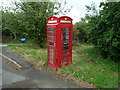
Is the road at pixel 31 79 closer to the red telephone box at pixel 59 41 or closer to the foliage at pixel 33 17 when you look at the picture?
the red telephone box at pixel 59 41

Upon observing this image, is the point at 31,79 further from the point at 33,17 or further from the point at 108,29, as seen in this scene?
the point at 33,17

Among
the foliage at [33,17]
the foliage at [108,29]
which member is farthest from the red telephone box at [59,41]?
→ the foliage at [33,17]

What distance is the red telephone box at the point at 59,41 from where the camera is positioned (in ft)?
16.8

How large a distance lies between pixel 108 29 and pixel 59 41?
9.00ft

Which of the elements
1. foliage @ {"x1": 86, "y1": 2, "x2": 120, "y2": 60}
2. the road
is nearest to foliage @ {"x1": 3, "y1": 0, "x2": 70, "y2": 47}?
foliage @ {"x1": 86, "y1": 2, "x2": 120, "y2": 60}

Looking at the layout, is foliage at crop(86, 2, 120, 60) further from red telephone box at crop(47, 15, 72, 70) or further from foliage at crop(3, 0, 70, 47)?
foliage at crop(3, 0, 70, 47)

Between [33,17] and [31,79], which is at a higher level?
[33,17]

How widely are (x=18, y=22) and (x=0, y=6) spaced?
2.69m

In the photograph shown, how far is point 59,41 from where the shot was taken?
5184 millimetres

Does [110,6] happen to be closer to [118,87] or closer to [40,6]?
[118,87]

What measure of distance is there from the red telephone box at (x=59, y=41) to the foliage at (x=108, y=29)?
6.36 ft

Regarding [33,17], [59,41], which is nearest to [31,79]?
[59,41]

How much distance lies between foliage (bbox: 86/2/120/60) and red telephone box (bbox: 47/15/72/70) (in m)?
1.94

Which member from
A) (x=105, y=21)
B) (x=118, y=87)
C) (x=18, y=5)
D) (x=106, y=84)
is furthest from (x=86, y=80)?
(x=18, y=5)
